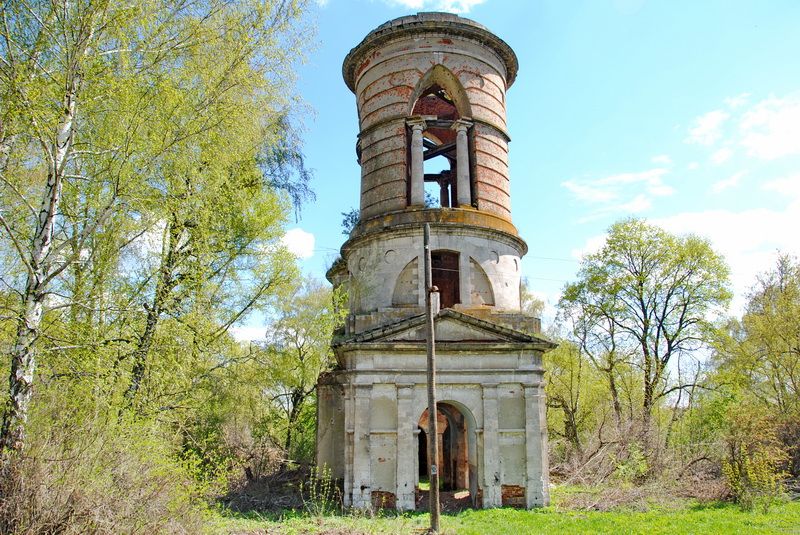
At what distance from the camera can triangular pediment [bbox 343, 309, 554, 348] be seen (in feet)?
43.7

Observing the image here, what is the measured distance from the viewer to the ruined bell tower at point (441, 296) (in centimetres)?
1294

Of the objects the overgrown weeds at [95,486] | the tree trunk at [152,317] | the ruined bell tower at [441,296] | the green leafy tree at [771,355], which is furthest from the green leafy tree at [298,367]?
the green leafy tree at [771,355]

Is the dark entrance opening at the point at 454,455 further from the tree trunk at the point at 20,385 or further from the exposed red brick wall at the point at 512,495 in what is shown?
the tree trunk at the point at 20,385

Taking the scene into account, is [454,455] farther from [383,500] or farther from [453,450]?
[383,500]

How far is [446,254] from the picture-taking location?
594 inches

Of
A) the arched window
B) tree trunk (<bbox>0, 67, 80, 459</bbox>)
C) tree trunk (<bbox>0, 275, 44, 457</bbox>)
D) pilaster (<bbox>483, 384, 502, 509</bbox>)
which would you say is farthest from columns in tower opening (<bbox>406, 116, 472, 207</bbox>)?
tree trunk (<bbox>0, 275, 44, 457</bbox>)

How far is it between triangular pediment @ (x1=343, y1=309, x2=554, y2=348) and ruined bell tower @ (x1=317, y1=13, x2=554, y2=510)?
0.09 ft

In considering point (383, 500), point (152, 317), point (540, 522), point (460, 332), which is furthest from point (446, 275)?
A: point (152, 317)

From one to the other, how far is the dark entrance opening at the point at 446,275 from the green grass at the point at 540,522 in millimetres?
5312

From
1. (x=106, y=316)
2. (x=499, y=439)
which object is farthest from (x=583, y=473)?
(x=106, y=316)

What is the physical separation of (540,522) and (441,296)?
6215 millimetres

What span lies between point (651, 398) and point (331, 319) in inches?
504

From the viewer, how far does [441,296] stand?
15727 millimetres

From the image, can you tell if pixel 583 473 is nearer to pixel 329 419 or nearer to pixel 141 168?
pixel 329 419
